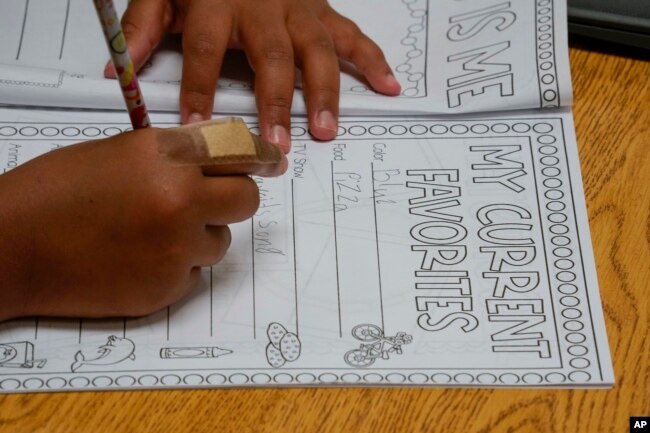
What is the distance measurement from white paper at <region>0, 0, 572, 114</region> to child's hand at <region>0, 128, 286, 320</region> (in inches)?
5.9

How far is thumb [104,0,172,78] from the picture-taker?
724mm

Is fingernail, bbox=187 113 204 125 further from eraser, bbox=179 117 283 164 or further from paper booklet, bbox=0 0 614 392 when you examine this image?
eraser, bbox=179 117 283 164

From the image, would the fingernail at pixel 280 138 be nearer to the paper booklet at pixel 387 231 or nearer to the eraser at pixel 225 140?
the paper booklet at pixel 387 231

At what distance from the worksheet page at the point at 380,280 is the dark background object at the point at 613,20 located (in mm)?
90

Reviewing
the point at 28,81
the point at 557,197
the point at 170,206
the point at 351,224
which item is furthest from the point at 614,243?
the point at 28,81

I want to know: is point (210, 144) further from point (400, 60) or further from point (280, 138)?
point (400, 60)

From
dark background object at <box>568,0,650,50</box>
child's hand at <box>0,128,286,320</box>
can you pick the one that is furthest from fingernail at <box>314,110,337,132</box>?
dark background object at <box>568,0,650,50</box>

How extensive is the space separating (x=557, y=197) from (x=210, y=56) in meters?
0.27

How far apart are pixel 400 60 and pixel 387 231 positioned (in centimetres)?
18

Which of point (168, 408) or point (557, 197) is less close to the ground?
point (557, 197)

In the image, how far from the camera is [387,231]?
25.3 inches

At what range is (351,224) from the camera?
2.12 feet

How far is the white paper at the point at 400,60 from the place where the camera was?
71 cm

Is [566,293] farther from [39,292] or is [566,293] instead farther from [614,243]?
[39,292]
